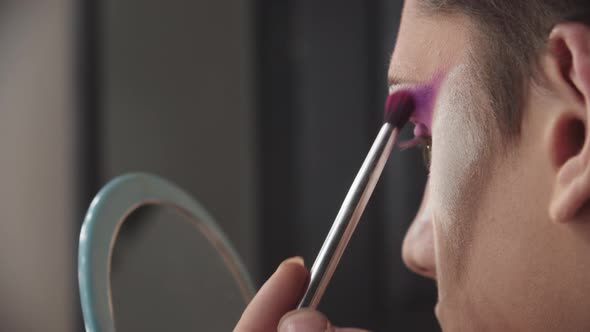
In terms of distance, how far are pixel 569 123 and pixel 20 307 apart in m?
0.69

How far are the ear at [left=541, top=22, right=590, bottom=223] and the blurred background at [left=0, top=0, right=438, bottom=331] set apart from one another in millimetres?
536

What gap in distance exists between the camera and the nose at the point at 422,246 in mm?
493

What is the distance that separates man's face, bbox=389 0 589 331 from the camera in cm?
37

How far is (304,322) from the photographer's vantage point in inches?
15.1

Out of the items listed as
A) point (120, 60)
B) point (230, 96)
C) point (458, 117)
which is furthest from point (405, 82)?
point (230, 96)

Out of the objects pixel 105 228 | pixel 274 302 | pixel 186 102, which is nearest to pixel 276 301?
pixel 274 302

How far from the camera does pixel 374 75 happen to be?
1.19 meters

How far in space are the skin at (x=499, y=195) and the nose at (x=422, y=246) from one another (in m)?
0.05

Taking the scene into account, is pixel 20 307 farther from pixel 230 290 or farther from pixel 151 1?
pixel 151 1

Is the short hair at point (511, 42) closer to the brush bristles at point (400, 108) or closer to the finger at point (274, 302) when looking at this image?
the brush bristles at point (400, 108)

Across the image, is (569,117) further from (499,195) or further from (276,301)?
(276,301)

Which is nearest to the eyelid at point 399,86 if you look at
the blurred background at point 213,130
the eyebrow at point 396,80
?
the eyebrow at point 396,80

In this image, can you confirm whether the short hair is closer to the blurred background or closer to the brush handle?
the brush handle

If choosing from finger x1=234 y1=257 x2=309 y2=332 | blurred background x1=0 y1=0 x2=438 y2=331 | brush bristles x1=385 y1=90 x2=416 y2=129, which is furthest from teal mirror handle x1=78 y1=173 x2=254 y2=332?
blurred background x1=0 y1=0 x2=438 y2=331
